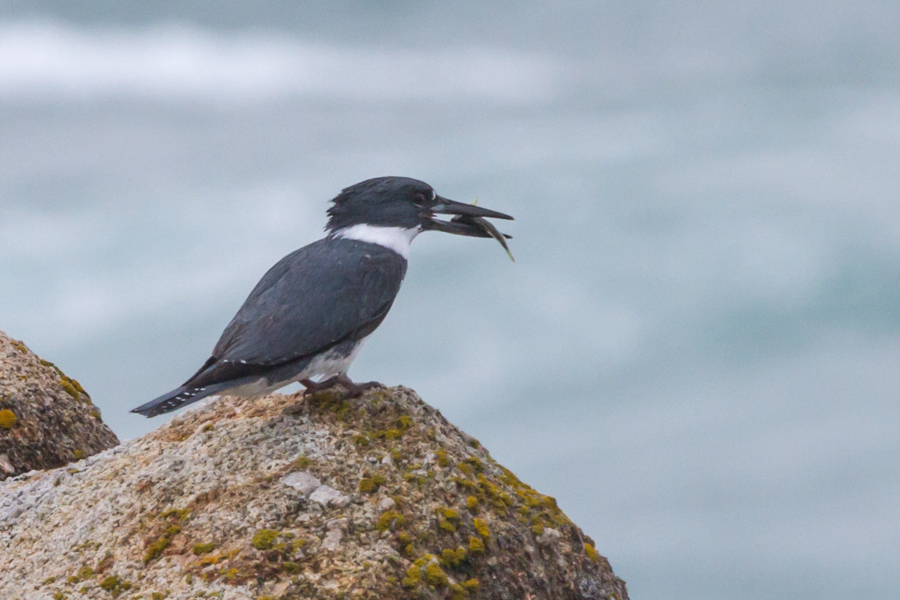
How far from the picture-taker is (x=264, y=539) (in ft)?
21.7

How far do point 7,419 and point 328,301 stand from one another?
3.73m

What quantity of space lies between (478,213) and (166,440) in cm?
344

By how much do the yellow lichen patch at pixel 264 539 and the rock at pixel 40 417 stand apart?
148 inches

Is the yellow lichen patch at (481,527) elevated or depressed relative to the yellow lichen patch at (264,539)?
elevated

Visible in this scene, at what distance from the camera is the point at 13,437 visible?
31.0 feet

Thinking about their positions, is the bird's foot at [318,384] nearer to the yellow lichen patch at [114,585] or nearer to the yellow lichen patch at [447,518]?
the yellow lichen patch at [447,518]

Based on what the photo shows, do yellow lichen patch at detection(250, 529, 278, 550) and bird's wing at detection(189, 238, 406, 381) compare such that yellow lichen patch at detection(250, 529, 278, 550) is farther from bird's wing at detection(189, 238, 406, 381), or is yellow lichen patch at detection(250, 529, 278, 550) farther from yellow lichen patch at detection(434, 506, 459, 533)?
bird's wing at detection(189, 238, 406, 381)

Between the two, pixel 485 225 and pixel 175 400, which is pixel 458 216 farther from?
pixel 175 400

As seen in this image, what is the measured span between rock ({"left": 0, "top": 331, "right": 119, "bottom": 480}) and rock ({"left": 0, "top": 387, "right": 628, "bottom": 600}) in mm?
1347

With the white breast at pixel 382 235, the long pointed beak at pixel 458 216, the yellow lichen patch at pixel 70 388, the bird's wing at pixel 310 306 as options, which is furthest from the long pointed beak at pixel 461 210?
the yellow lichen patch at pixel 70 388

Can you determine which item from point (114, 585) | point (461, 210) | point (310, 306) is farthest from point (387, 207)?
point (114, 585)

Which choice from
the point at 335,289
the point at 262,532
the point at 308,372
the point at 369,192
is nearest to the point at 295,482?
the point at 262,532

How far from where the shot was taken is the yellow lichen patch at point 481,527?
7.01 metres

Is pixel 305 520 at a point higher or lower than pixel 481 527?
lower
